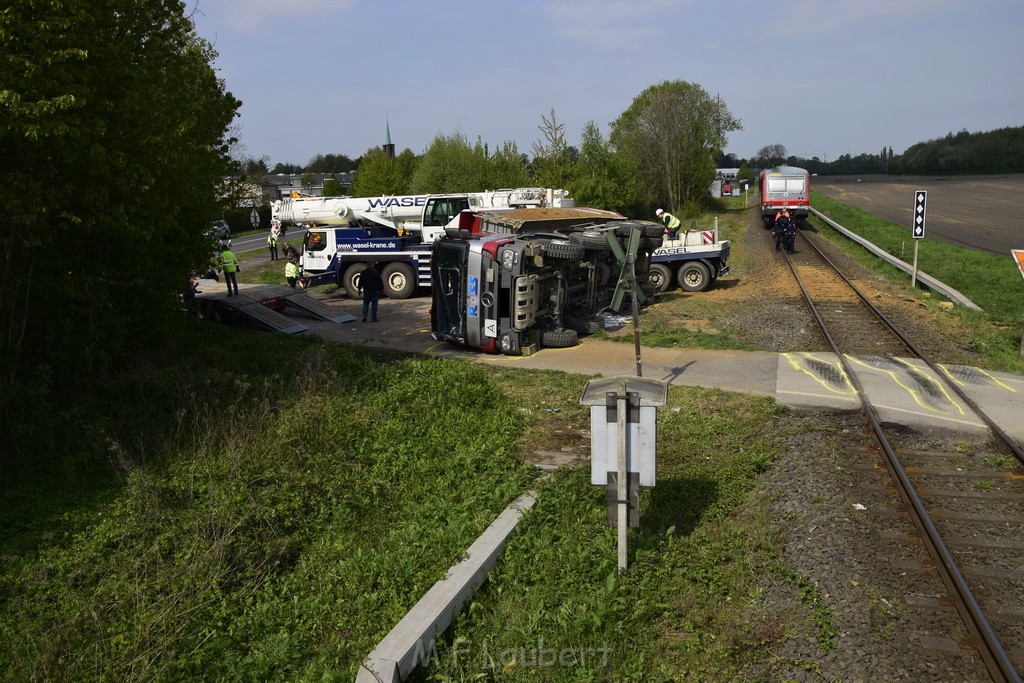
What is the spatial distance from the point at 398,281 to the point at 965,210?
38.2 metres

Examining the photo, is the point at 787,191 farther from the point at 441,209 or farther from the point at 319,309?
the point at 319,309

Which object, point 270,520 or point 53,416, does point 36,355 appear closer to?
point 53,416

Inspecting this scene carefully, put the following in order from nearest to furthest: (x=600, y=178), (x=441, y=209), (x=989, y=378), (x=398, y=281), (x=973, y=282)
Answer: (x=989, y=378) → (x=973, y=282) → (x=398, y=281) → (x=441, y=209) → (x=600, y=178)

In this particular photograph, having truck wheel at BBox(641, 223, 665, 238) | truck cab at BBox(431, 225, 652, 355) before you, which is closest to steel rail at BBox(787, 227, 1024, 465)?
truck wheel at BBox(641, 223, 665, 238)

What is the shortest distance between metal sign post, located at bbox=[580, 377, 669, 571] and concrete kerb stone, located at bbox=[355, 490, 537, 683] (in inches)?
48.1

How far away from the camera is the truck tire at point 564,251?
1491 centimetres

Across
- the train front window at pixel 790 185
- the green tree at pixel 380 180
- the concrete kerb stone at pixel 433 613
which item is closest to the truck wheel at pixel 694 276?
the concrete kerb stone at pixel 433 613

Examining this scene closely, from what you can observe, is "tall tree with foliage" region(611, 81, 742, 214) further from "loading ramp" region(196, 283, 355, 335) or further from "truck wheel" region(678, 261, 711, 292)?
"loading ramp" region(196, 283, 355, 335)

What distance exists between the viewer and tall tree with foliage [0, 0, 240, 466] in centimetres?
795

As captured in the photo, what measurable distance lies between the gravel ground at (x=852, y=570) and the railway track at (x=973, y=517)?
109mm

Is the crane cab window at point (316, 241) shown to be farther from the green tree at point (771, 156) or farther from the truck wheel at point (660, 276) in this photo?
the green tree at point (771, 156)

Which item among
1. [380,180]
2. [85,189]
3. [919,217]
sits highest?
[380,180]

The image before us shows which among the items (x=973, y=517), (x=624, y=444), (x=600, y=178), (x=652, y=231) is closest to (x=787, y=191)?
(x=600, y=178)

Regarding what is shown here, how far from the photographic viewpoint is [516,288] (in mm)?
14711
